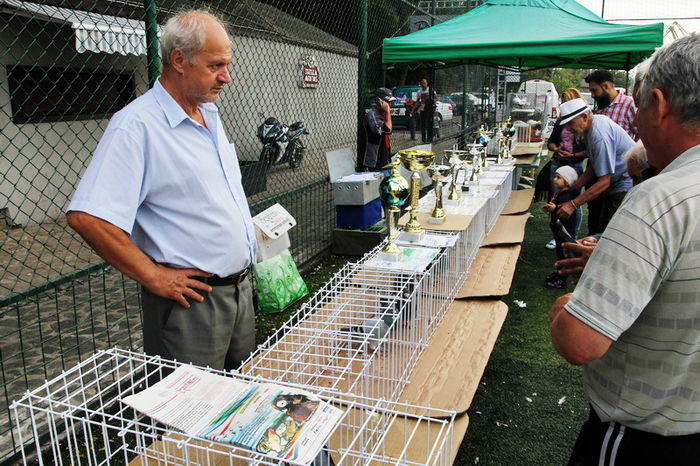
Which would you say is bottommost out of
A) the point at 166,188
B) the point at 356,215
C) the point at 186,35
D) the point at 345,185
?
the point at 356,215

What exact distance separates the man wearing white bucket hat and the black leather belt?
345 cm

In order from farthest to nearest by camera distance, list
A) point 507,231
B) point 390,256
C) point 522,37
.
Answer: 1. point 522,37
2. point 507,231
3. point 390,256

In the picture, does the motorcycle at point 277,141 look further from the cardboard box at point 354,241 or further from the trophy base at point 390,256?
the trophy base at point 390,256

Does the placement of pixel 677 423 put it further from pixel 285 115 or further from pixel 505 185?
pixel 285 115

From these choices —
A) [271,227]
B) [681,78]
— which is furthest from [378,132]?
[681,78]

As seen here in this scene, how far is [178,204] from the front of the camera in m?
2.07

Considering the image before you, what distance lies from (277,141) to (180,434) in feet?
32.9

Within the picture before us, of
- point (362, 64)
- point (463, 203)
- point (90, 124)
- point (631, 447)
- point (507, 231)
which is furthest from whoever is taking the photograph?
point (90, 124)

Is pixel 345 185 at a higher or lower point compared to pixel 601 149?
lower

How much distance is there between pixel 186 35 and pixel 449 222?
91.0 inches

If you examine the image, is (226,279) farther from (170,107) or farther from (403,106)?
(403,106)

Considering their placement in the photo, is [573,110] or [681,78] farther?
[573,110]

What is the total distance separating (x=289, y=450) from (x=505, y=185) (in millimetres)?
5660

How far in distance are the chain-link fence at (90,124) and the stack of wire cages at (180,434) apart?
0.48 meters
